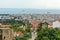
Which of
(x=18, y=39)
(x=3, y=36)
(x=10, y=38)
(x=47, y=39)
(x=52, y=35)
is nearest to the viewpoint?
(x=3, y=36)

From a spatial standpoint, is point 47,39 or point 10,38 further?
point 47,39

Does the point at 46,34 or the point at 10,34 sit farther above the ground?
the point at 10,34

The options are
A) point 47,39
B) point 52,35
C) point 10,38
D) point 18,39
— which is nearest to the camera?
point 10,38

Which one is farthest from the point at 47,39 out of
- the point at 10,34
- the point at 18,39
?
the point at 10,34

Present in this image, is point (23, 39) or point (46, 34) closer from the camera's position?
point (46, 34)

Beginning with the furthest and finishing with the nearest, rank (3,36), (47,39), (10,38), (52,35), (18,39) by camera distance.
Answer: (18,39)
(52,35)
(47,39)
(10,38)
(3,36)

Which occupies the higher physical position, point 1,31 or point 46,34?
point 1,31

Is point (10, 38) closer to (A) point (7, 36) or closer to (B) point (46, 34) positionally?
(A) point (7, 36)

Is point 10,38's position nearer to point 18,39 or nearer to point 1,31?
point 1,31

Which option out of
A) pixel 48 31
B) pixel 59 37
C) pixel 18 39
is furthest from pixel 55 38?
pixel 18 39
